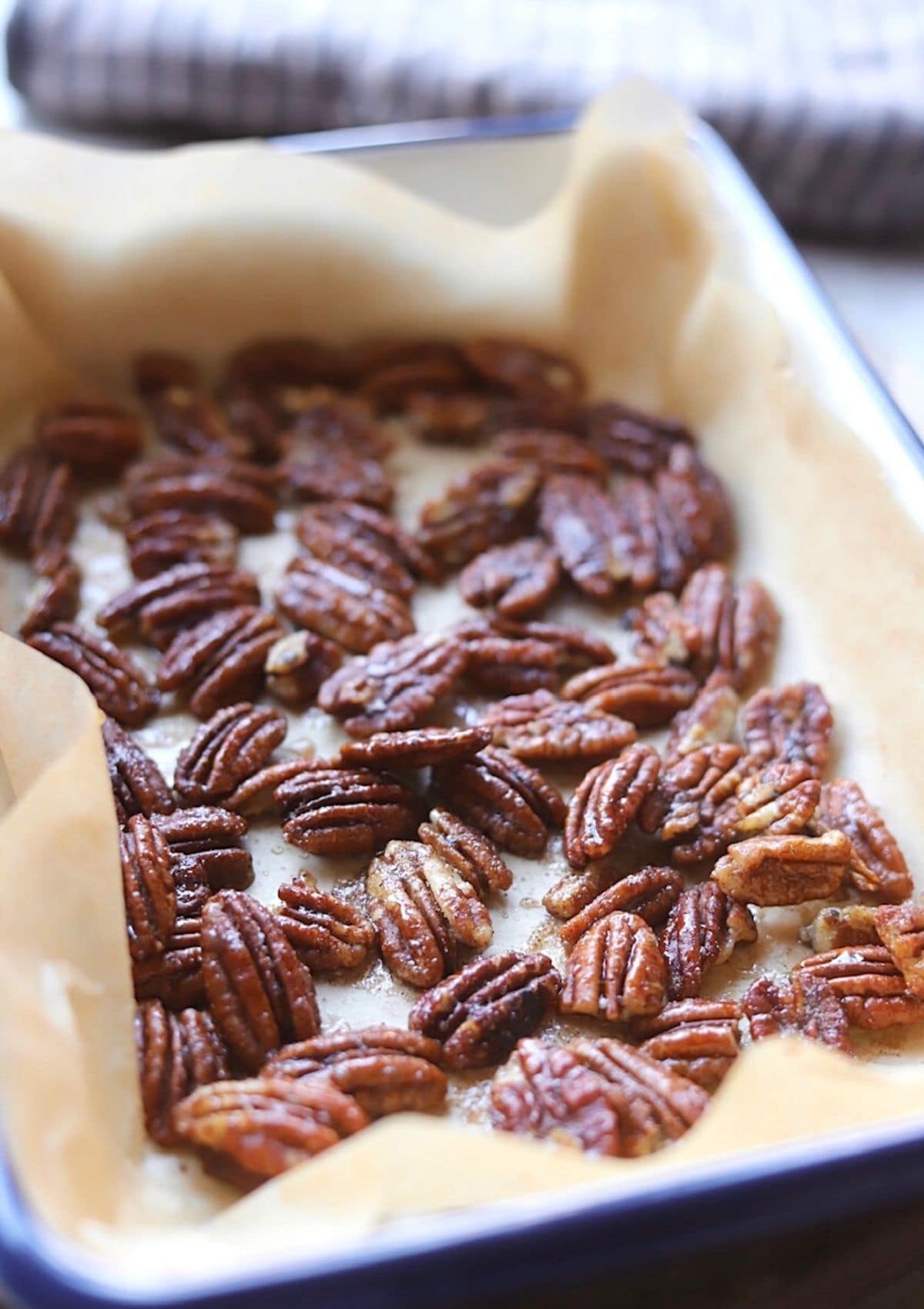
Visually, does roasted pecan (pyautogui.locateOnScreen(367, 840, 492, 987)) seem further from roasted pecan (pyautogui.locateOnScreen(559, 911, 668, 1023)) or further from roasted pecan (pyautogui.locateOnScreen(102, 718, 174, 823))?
roasted pecan (pyautogui.locateOnScreen(102, 718, 174, 823))

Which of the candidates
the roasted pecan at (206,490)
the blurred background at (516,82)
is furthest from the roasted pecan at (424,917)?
the blurred background at (516,82)

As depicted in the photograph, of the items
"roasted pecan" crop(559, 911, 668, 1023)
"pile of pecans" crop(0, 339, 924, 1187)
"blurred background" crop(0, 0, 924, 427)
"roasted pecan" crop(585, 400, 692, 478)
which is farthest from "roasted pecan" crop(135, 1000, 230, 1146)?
"blurred background" crop(0, 0, 924, 427)

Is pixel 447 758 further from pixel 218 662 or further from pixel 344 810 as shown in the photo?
pixel 218 662

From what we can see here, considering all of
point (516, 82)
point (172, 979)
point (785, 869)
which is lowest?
point (172, 979)

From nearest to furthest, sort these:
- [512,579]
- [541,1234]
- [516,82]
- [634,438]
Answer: [541,1234] → [512,579] → [634,438] → [516,82]

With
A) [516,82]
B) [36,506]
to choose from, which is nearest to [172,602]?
[36,506]
